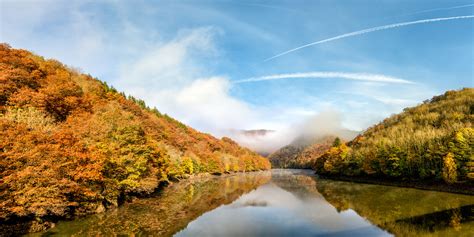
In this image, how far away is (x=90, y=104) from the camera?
71938 mm

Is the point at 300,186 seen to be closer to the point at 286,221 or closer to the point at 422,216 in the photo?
the point at 422,216

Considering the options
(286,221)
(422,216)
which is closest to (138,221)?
(286,221)

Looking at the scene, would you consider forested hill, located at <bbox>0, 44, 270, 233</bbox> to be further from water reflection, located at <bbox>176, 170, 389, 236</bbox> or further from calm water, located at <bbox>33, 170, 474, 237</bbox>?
water reflection, located at <bbox>176, 170, 389, 236</bbox>

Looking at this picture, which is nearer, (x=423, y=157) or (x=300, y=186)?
(x=423, y=157)

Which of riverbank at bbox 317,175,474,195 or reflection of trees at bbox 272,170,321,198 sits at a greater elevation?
riverbank at bbox 317,175,474,195

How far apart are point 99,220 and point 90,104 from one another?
4678 cm

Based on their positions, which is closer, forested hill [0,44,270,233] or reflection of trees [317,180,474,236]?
reflection of trees [317,180,474,236]

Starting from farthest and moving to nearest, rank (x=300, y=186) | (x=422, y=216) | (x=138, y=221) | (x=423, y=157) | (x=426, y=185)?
(x=300, y=186), (x=423, y=157), (x=426, y=185), (x=138, y=221), (x=422, y=216)

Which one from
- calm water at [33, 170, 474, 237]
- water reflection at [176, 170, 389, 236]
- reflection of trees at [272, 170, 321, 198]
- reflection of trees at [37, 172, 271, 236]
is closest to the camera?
calm water at [33, 170, 474, 237]

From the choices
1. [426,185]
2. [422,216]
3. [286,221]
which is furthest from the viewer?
[426,185]

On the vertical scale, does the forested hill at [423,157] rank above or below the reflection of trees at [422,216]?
above

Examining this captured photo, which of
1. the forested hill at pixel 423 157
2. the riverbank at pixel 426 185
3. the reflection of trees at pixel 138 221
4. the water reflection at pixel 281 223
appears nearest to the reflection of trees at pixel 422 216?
the water reflection at pixel 281 223

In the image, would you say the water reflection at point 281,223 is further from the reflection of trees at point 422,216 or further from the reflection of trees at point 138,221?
the reflection of trees at point 138,221

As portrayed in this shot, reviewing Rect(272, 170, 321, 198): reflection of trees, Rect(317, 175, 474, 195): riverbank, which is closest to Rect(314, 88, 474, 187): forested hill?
Rect(317, 175, 474, 195): riverbank
